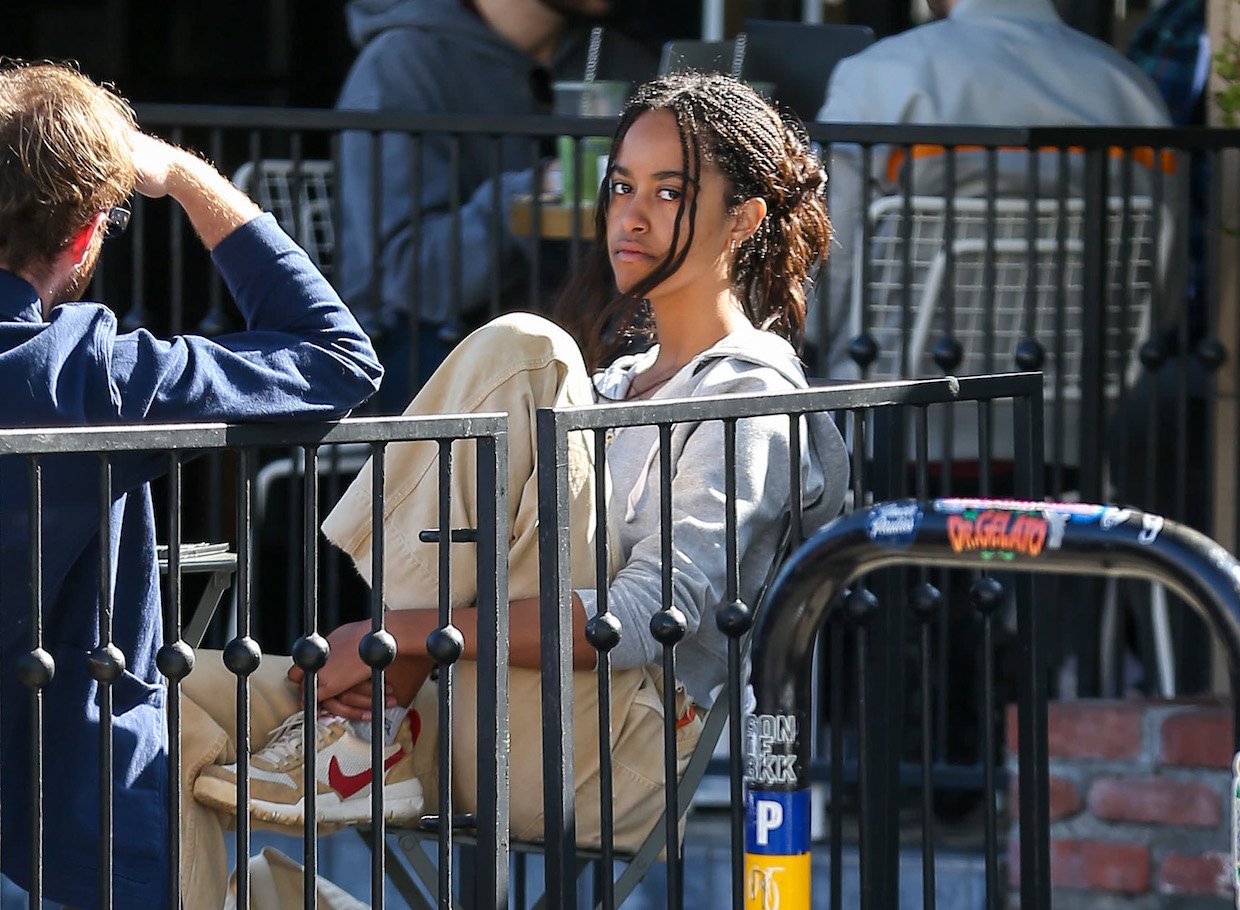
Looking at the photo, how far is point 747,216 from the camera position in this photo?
10.9 feet

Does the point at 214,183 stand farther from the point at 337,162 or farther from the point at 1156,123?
the point at 1156,123

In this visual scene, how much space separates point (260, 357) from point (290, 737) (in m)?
0.57

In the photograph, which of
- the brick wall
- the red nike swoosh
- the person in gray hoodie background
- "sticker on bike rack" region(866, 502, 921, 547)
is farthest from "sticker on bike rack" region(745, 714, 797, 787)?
the person in gray hoodie background

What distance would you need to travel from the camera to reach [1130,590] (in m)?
4.65

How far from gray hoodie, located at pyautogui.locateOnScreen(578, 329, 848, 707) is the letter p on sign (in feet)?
3.16

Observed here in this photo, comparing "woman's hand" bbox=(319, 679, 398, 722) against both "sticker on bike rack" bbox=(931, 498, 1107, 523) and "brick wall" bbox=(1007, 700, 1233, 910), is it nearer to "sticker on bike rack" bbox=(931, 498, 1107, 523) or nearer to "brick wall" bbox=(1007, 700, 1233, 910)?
"sticker on bike rack" bbox=(931, 498, 1107, 523)

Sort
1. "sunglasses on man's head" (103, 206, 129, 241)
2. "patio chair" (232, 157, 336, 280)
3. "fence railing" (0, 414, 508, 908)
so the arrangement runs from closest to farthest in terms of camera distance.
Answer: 1. "fence railing" (0, 414, 508, 908)
2. "sunglasses on man's head" (103, 206, 129, 241)
3. "patio chair" (232, 157, 336, 280)

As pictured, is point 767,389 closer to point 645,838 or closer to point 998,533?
point 645,838

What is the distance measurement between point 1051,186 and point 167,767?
267 cm

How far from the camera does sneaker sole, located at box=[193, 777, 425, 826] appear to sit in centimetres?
264

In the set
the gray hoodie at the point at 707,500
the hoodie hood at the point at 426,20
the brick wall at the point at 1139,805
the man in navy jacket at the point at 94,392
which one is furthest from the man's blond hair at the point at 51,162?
the hoodie hood at the point at 426,20

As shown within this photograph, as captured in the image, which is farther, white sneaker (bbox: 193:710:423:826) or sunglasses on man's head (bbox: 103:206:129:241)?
white sneaker (bbox: 193:710:423:826)

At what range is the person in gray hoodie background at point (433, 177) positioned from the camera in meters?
4.72

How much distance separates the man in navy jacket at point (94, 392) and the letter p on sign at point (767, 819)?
880mm
